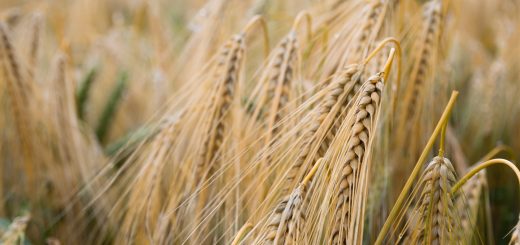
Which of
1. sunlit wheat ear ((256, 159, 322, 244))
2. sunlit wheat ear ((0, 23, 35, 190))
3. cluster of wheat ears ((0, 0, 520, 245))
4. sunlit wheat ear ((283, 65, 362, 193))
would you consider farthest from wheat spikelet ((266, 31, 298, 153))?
sunlit wheat ear ((0, 23, 35, 190))

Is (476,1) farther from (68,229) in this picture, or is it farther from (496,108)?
(68,229)

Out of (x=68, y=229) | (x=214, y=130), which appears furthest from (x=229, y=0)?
(x=68, y=229)

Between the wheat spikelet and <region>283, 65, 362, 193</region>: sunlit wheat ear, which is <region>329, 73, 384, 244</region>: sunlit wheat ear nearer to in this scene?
<region>283, 65, 362, 193</region>: sunlit wheat ear

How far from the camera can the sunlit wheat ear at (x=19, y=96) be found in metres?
1.19

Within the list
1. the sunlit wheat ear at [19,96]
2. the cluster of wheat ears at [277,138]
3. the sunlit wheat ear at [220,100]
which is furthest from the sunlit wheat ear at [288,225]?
the sunlit wheat ear at [19,96]

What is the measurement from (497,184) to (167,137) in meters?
0.89

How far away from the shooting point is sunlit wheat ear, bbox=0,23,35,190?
1.19m

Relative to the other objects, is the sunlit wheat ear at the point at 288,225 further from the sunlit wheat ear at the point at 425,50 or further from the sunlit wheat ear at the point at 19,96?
the sunlit wheat ear at the point at 19,96

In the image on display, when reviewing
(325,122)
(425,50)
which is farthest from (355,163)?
(425,50)

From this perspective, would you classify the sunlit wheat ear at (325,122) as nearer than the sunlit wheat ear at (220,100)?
Yes

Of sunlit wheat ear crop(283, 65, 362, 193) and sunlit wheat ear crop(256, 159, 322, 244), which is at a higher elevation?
sunlit wheat ear crop(283, 65, 362, 193)

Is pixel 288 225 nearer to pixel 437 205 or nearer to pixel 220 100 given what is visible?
pixel 437 205

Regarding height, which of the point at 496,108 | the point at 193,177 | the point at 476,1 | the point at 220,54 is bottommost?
the point at 496,108

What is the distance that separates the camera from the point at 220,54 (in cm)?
98
